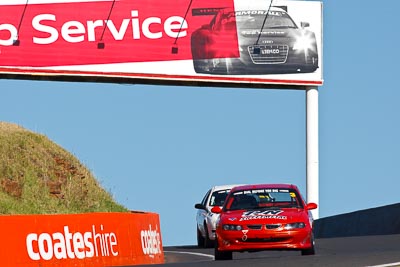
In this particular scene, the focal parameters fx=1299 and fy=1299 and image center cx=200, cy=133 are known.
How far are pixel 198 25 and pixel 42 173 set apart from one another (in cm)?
828

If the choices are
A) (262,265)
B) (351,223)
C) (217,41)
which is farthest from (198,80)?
(262,265)

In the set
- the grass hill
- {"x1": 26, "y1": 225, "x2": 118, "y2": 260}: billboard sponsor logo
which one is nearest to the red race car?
{"x1": 26, "y1": 225, "x2": 118, "y2": 260}: billboard sponsor logo

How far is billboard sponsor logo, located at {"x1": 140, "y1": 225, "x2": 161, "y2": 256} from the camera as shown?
25222 millimetres

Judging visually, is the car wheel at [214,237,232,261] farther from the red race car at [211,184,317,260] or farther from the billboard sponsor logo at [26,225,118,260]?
the billboard sponsor logo at [26,225,118,260]

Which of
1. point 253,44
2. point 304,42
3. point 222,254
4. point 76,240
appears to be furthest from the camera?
point 304,42

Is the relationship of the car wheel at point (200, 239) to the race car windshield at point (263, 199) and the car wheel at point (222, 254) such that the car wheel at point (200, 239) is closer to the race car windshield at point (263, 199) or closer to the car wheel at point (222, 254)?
the race car windshield at point (263, 199)

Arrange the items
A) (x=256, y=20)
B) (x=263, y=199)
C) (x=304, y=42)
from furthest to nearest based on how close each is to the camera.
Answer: (x=304, y=42) → (x=256, y=20) → (x=263, y=199)

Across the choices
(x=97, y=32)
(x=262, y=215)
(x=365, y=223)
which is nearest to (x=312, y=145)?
(x=97, y=32)

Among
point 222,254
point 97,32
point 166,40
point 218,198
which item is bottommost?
point 218,198

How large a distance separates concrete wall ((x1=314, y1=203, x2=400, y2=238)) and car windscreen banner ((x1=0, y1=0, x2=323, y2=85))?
384 inches

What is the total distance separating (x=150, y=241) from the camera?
26078mm

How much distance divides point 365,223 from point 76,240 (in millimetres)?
16423

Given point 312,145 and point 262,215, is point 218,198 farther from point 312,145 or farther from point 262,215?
point 312,145

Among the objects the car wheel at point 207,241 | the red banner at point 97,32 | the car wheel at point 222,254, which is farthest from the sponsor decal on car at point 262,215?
the red banner at point 97,32
